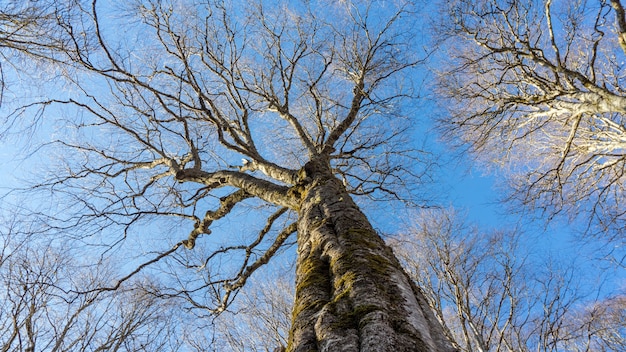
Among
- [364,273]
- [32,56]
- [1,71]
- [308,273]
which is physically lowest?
[364,273]

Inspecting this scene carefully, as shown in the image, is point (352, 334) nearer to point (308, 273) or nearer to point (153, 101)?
point (308, 273)

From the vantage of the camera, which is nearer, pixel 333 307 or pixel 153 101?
pixel 333 307

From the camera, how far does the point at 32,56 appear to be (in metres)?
3.62

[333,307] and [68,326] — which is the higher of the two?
[68,326]

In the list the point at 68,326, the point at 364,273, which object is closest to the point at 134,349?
the point at 68,326

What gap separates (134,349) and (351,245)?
22.0 feet

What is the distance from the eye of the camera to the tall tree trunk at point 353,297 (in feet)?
4.87

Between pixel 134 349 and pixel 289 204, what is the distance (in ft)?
17.7

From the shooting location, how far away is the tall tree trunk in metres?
1.48

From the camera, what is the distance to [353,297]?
1772 millimetres

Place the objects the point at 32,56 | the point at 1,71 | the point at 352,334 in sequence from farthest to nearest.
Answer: the point at 32,56 < the point at 1,71 < the point at 352,334

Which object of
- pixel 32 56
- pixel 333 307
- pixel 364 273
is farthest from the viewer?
pixel 32 56

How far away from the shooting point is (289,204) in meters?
4.05

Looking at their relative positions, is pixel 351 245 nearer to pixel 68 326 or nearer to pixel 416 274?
pixel 416 274
